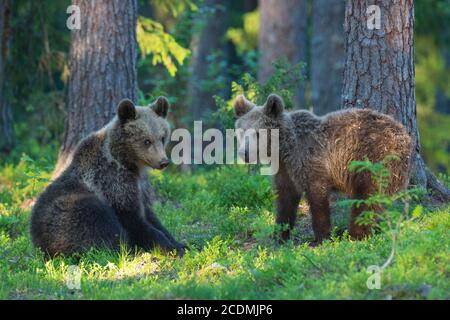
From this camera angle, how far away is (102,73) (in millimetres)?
9992

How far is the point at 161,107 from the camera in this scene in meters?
8.13

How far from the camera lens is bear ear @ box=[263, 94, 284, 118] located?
795cm

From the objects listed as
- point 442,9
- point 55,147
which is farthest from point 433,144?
point 55,147

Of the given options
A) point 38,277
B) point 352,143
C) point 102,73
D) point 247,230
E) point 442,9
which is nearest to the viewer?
point 38,277

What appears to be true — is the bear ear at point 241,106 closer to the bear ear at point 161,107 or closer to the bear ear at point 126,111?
the bear ear at point 161,107

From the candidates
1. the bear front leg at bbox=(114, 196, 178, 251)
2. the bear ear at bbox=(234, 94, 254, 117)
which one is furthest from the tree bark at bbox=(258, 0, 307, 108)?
the bear front leg at bbox=(114, 196, 178, 251)

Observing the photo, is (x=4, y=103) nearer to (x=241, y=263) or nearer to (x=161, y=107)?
(x=161, y=107)

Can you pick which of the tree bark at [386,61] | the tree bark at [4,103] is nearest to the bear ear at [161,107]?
the tree bark at [386,61]

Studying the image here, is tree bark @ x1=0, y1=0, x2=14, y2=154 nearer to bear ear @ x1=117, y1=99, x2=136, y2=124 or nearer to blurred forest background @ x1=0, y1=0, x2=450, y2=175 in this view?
blurred forest background @ x1=0, y1=0, x2=450, y2=175

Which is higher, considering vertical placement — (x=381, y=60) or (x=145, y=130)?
(x=381, y=60)

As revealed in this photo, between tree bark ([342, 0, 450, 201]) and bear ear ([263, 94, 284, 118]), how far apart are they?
1.11 meters

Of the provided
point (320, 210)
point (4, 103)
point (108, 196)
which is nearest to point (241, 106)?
point (320, 210)
